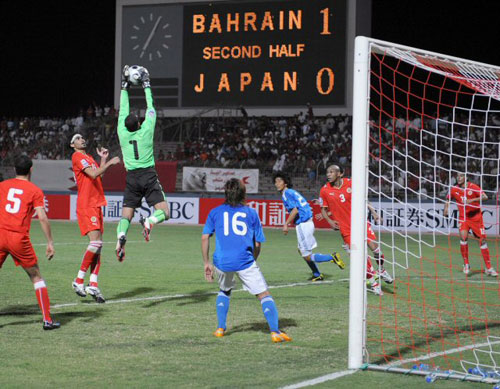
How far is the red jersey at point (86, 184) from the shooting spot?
9.95 metres

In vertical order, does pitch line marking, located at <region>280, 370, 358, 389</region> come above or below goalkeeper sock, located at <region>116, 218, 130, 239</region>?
below

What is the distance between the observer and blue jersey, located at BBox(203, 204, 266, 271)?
756 cm

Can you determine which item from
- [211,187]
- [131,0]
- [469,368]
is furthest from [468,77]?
[131,0]

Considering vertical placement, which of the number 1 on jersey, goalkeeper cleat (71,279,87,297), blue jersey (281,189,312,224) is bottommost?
goalkeeper cleat (71,279,87,297)

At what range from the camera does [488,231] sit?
25828 mm

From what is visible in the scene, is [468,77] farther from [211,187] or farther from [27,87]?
[27,87]

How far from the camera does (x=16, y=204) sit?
7.93m

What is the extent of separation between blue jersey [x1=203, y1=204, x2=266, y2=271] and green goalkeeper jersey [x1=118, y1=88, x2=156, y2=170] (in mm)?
2649

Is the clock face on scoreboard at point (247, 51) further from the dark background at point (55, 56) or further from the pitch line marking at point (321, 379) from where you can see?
the pitch line marking at point (321, 379)

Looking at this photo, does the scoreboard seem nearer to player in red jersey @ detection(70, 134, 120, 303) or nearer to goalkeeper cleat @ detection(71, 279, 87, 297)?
player in red jersey @ detection(70, 134, 120, 303)

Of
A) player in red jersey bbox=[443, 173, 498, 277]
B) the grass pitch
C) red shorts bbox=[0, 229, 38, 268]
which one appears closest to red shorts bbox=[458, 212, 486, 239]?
player in red jersey bbox=[443, 173, 498, 277]

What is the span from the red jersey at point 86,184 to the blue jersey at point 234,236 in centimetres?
287

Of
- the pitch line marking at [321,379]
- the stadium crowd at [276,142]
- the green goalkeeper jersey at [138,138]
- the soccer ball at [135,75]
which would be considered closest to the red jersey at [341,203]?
the green goalkeeper jersey at [138,138]

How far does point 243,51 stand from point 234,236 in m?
25.0
